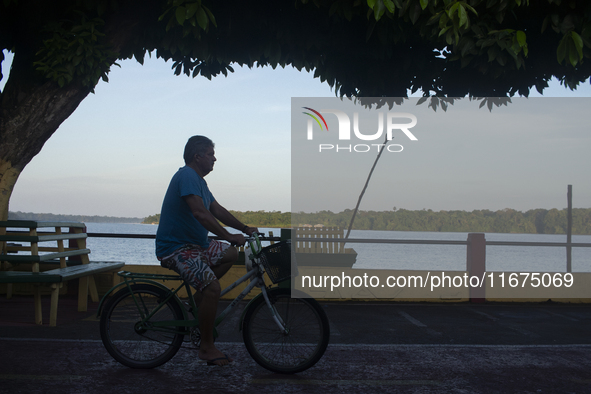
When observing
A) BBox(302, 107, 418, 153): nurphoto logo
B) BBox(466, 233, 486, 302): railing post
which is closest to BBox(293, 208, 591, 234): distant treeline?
BBox(302, 107, 418, 153): nurphoto logo

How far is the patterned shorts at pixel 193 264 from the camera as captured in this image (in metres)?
4.34

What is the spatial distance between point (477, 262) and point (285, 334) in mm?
5988

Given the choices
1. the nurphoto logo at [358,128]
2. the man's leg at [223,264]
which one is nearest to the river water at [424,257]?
the nurphoto logo at [358,128]

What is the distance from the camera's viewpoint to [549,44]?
874 cm

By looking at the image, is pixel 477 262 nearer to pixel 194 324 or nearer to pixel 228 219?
pixel 228 219

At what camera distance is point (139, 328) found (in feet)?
15.0

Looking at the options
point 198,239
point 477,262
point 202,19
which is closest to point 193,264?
point 198,239

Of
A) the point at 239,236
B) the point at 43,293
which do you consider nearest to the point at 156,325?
the point at 239,236

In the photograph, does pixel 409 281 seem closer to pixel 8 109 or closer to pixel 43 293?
pixel 43 293

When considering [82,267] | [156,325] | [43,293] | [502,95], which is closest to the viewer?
[156,325]

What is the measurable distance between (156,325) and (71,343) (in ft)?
4.93

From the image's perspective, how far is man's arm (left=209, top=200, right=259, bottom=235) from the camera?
4515 mm

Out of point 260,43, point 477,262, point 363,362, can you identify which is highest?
point 260,43

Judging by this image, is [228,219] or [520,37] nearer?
[228,219]
